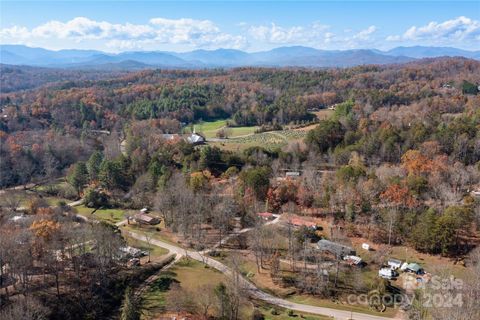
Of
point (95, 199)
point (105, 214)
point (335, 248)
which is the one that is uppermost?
point (335, 248)

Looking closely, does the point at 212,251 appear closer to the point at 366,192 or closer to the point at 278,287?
the point at 278,287

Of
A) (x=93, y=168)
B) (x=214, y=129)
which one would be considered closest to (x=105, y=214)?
(x=93, y=168)

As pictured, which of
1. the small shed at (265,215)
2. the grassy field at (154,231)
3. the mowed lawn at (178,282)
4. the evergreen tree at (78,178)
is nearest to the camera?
the mowed lawn at (178,282)

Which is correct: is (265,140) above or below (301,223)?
above

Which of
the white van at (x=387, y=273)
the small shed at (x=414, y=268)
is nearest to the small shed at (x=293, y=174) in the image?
the white van at (x=387, y=273)

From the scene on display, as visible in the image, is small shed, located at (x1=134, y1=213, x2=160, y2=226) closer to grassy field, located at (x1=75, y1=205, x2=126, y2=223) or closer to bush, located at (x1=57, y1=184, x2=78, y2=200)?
grassy field, located at (x1=75, y1=205, x2=126, y2=223)

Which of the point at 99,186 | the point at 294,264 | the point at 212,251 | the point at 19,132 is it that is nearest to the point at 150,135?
the point at 99,186

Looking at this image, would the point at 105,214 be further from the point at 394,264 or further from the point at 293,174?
the point at 394,264

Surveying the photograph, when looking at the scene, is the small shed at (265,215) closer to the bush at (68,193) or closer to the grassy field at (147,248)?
the grassy field at (147,248)

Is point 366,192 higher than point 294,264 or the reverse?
higher
